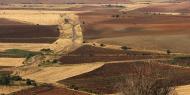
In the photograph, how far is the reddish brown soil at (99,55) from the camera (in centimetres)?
5815

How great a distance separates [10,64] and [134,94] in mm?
35348

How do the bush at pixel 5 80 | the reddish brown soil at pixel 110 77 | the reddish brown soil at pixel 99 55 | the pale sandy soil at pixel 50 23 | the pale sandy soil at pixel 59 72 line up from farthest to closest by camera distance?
the pale sandy soil at pixel 50 23 → the reddish brown soil at pixel 99 55 → the pale sandy soil at pixel 59 72 → the bush at pixel 5 80 → the reddish brown soil at pixel 110 77

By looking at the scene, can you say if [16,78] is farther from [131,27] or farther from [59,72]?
[131,27]

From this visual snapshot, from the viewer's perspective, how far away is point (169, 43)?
229ft

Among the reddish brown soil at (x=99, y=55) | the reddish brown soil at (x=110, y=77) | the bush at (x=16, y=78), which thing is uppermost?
the bush at (x=16, y=78)

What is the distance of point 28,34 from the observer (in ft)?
268

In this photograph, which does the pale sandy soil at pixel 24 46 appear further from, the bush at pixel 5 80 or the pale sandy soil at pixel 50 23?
the bush at pixel 5 80

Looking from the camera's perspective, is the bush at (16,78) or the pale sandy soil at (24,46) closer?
the bush at (16,78)

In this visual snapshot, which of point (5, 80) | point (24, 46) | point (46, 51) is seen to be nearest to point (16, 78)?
point (5, 80)

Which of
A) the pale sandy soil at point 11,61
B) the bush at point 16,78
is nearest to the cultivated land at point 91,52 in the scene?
the pale sandy soil at point 11,61

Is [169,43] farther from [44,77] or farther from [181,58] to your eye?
[44,77]

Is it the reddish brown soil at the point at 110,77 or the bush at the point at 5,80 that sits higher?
the bush at the point at 5,80

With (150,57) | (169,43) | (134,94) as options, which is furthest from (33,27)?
(134,94)

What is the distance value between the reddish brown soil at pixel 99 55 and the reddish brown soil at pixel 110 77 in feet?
16.9
